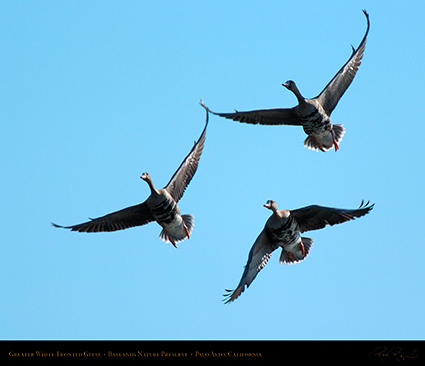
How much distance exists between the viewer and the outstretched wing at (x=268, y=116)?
21.5 meters

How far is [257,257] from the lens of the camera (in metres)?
19.2

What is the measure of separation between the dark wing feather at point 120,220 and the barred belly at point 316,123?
4322 mm

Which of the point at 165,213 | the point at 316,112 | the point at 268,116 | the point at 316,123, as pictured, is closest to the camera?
the point at 165,213

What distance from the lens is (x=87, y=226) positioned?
20.4 m

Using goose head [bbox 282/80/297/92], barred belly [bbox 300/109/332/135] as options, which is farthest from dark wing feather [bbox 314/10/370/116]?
goose head [bbox 282/80/297/92]

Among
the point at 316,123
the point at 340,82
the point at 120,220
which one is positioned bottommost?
the point at 120,220
